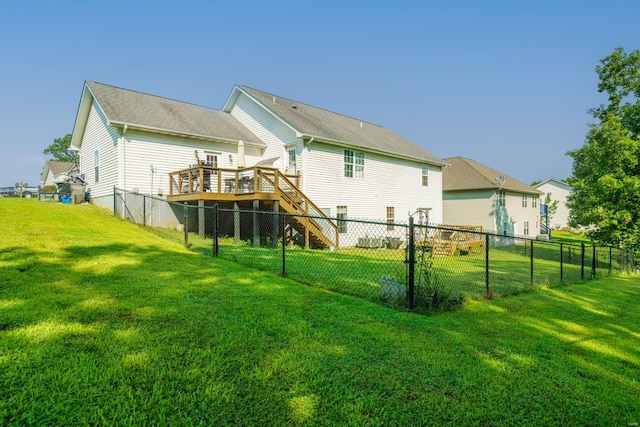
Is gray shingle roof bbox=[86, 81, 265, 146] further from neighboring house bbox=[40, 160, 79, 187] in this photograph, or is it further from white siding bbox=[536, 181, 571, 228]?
white siding bbox=[536, 181, 571, 228]

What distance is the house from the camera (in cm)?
1377

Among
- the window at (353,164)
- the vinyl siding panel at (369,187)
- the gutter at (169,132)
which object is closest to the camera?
the gutter at (169,132)

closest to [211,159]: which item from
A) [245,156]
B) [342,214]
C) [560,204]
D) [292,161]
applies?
[245,156]

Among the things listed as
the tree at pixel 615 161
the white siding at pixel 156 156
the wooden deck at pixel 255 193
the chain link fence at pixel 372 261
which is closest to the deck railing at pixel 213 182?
the wooden deck at pixel 255 193

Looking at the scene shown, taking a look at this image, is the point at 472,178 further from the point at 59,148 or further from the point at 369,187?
the point at 59,148

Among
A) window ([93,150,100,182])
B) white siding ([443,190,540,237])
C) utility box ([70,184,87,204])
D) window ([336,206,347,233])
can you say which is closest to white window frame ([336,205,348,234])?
window ([336,206,347,233])

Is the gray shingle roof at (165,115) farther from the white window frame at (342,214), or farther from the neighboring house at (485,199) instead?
the neighboring house at (485,199)

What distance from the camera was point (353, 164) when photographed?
18.2m

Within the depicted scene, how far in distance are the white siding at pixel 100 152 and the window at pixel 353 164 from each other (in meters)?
10.6

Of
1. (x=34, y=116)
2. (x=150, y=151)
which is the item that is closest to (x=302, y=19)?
(x=150, y=151)

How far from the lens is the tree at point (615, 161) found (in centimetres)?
1698

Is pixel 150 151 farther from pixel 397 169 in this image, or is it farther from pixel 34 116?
pixel 34 116

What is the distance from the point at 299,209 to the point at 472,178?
745 inches

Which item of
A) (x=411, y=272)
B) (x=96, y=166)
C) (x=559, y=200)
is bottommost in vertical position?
(x=411, y=272)
